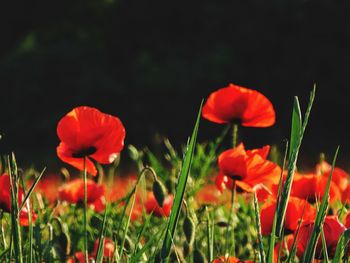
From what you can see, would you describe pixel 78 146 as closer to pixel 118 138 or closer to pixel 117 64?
pixel 118 138

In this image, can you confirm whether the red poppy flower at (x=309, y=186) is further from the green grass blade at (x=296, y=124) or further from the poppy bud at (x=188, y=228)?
the green grass blade at (x=296, y=124)

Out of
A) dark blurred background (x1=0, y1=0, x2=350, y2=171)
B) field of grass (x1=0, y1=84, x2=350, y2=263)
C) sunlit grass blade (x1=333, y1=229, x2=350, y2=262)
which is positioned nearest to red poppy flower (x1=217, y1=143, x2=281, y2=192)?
field of grass (x1=0, y1=84, x2=350, y2=263)

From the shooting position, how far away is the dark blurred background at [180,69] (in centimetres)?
1230

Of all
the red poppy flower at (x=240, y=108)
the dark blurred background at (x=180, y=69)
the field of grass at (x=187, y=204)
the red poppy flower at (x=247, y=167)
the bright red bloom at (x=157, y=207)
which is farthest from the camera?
the dark blurred background at (x=180, y=69)

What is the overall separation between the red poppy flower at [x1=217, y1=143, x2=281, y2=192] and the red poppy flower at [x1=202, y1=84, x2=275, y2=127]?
13cm

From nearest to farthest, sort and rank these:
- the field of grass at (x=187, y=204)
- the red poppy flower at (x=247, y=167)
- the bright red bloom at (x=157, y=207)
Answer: the field of grass at (x=187, y=204) → the red poppy flower at (x=247, y=167) → the bright red bloom at (x=157, y=207)

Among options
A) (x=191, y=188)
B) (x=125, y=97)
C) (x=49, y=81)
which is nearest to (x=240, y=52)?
(x=125, y=97)

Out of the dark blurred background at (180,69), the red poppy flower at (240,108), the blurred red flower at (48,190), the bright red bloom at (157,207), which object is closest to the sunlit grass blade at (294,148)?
the red poppy flower at (240,108)

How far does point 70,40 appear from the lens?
14.4 m

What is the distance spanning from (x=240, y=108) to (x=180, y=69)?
11199 mm

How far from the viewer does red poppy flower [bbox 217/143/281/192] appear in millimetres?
1354

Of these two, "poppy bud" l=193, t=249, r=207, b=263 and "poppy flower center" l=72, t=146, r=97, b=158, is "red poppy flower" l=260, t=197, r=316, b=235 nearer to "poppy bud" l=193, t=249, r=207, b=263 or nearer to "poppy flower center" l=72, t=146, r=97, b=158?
"poppy bud" l=193, t=249, r=207, b=263

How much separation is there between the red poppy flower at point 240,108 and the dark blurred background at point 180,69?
9652mm

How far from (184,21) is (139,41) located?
83 cm
